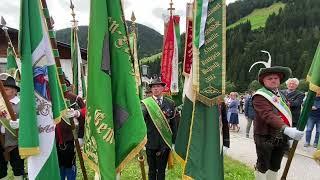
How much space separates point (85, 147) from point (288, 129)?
8.40 ft

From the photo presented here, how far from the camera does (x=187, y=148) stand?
5.54 m

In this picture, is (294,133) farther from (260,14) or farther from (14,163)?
(260,14)

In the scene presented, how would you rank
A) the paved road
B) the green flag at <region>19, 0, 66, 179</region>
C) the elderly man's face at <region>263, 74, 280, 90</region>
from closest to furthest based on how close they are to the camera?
the green flag at <region>19, 0, 66, 179</region>, the elderly man's face at <region>263, 74, 280, 90</region>, the paved road

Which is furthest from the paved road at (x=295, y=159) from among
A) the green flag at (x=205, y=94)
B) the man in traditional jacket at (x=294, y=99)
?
the green flag at (x=205, y=94)

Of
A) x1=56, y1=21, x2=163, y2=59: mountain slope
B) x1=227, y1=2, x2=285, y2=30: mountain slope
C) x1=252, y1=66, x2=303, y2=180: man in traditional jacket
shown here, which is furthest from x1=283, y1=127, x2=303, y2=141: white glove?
x1=227, y1=2, x2=285, y2=30: mountain slope

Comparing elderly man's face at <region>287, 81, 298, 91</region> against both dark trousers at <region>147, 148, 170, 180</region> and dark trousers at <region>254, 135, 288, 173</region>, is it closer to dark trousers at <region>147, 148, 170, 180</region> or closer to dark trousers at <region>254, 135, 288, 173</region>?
dark trousers at <region>254, 135, 288, 173</region>

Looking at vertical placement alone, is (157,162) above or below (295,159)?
above

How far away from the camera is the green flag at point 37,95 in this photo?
14.2 ft

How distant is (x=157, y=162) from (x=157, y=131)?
502 mm

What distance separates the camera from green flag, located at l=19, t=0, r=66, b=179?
4.32 m

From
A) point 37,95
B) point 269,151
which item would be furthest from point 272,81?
point 37,95

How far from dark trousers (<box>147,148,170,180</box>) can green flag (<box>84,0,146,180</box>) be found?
263 centimetres

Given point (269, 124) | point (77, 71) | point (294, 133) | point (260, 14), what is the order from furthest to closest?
point (260, 14) → point (77, 71) → point (269, 124) → point (294, 133)

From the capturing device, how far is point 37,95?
452 centimetres
